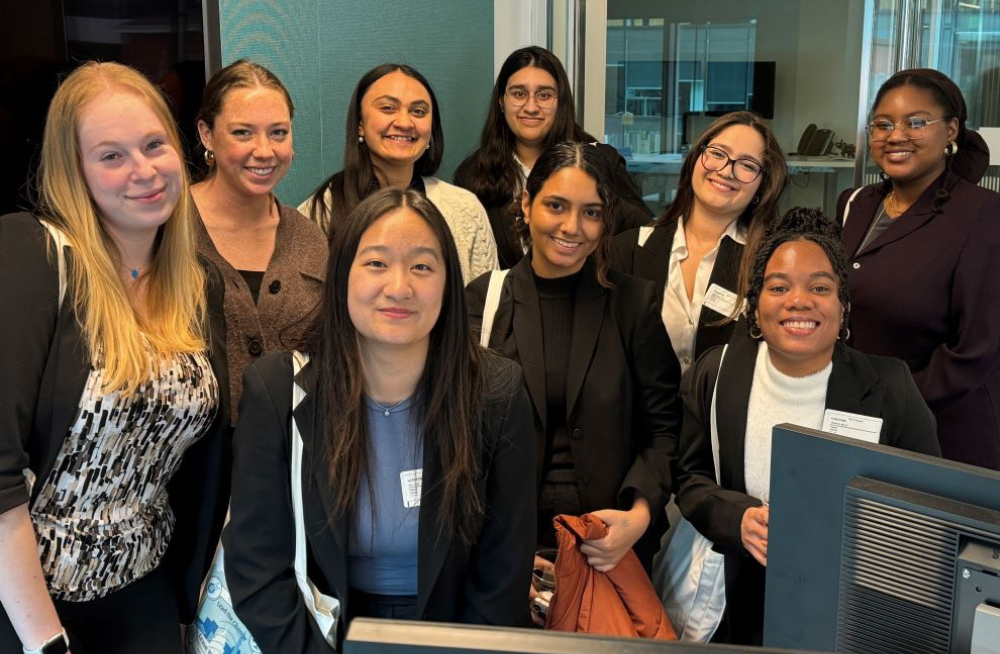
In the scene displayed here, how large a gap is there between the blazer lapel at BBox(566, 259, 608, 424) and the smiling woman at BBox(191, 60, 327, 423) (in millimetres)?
677

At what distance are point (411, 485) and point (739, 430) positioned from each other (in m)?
0.84

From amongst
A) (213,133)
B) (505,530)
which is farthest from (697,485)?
(213,133)

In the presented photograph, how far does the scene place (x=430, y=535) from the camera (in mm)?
1909

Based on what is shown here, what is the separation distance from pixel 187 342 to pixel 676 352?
1464 mm

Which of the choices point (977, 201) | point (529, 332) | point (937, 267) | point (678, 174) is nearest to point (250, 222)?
point (529, 332)

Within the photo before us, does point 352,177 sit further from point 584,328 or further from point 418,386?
point 418,386

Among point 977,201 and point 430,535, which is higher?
point 977,201

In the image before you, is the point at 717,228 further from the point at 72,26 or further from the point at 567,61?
the point at 567,61

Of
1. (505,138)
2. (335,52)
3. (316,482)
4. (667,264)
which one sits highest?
(335,52)

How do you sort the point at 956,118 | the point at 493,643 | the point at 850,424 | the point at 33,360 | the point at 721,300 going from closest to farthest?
the point at 493,643, the point at 33,360, the point at 850,424, the point at 721,300, the point at 956,118

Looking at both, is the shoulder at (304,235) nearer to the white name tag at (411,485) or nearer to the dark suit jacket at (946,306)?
the white name tag at (411,485)

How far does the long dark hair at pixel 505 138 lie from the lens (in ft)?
11.2

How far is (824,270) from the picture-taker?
221cm

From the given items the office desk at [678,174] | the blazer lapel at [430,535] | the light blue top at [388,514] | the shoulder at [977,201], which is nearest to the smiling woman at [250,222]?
the light blue top at [388,514]
